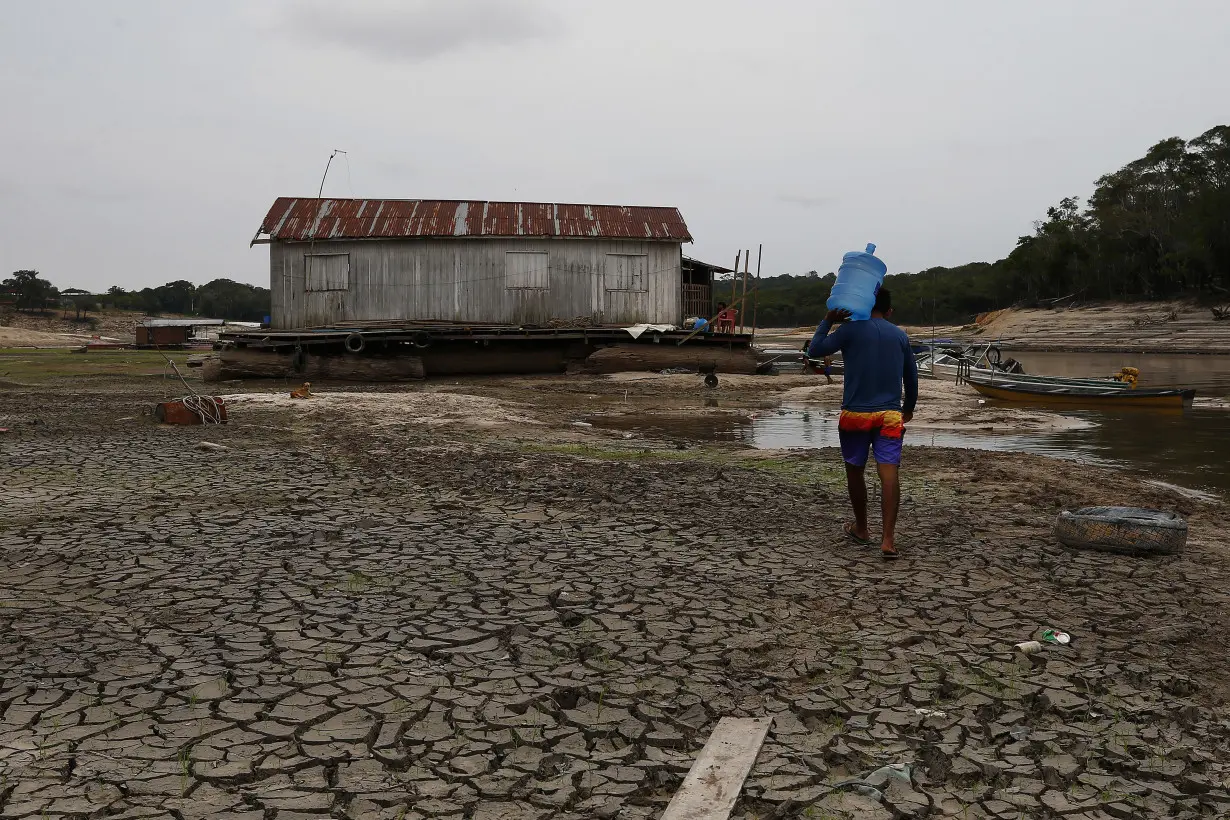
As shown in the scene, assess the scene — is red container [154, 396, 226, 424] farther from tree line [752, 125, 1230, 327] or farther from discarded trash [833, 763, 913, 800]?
tree line [752, 125, 1230, 327]

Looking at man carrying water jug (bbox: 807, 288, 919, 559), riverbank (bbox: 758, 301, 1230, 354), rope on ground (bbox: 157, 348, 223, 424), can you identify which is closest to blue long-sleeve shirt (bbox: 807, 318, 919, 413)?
man carrying water jug (bbox: 807, 288, 919, 559)

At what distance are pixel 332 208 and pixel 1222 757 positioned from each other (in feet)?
98.1

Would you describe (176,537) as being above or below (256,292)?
below

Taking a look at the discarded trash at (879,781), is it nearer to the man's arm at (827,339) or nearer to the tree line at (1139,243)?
the man's arm at (827,339)

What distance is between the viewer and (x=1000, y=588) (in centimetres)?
555

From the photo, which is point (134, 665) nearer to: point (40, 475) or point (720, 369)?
point (40, 475)

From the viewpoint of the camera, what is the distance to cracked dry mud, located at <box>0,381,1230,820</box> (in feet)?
10.5

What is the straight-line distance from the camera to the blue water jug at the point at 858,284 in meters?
6.28

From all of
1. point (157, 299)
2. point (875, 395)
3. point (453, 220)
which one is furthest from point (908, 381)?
point (157, 299)

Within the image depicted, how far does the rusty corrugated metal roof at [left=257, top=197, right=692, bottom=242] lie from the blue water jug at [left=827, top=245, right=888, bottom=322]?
78.4 ft

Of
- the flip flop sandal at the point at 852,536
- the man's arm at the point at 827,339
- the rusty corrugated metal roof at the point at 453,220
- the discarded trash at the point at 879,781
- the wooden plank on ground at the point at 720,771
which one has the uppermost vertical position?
the rusty corrugated metal roof at the point at 453,220

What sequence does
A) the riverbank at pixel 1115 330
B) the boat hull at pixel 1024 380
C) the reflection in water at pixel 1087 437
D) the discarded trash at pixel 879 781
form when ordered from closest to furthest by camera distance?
the discarded trash at pixel 879 781
the reflection in water at pixel 1087 437
the boat hull at pixel 1024 380
the riverbank at pixel 1115 330

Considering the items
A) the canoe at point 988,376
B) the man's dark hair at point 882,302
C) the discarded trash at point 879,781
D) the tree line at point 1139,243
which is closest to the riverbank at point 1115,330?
the tree line at point 1139,243

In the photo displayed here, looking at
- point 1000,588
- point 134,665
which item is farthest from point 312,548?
point 1000,588
